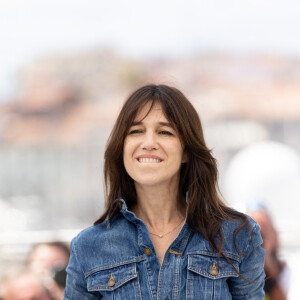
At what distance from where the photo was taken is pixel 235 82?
5.11 metres

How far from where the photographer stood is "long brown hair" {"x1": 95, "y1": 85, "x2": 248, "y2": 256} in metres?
1.14

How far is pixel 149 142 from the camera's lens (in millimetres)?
1115

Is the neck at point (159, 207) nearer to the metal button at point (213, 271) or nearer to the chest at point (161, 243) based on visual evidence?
the chest at point (161, 243)

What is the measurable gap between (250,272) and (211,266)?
0.31ft

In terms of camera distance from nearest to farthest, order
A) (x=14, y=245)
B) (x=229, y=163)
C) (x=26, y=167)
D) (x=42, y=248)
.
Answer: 1. (x=42, y=248)
2. (x=14, y=245)
3. (x=229, y=163)
4. (x=26, y=167)

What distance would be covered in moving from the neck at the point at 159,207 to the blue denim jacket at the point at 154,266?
4cm

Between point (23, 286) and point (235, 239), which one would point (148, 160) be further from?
point (23, 286)

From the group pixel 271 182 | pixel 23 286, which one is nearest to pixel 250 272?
pixel 23 286

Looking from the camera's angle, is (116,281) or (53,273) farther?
(53,273)

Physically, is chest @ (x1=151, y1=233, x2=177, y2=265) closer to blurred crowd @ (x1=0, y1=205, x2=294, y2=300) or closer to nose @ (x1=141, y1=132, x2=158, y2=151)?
nose @ (x1=141, y1=132, x2=158, y2=151)

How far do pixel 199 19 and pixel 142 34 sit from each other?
57 cm

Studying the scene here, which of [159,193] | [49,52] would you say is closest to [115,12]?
[49,52]

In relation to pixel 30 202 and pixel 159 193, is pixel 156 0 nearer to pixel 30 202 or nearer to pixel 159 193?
pixel 30 202

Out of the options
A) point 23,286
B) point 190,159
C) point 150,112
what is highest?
point 150,112
